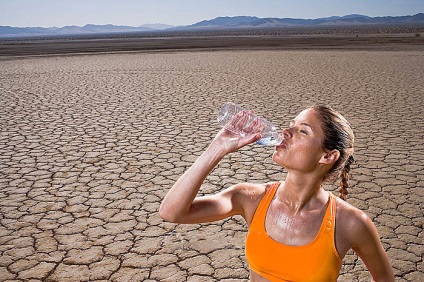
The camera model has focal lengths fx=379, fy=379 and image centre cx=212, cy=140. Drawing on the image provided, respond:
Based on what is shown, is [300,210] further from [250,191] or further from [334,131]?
[334,131]

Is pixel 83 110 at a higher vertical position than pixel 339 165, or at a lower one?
lower

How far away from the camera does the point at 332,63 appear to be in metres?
16.7

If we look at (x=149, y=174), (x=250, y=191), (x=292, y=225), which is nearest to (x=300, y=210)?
(x=292, y=225)

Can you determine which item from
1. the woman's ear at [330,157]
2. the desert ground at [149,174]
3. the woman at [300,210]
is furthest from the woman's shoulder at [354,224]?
the desert ground at [149,174]

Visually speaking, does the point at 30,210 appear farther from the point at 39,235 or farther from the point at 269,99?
the point at 269,99

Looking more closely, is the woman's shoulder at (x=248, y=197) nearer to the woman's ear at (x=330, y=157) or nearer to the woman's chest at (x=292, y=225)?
the woman's chest at (x=292, y=225)

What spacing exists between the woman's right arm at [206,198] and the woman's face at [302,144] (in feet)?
0.39

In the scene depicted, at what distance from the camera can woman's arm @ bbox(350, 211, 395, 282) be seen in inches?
51.6

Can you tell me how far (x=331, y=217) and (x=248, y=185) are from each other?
0.34 metres

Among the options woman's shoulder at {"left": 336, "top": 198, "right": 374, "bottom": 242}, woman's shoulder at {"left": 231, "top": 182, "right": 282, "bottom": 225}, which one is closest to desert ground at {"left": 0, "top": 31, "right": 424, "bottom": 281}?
woman's shoulder at {"left": 231, "top": 182, "right": 282, "bottom": 225}

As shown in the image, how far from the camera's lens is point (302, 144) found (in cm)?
134

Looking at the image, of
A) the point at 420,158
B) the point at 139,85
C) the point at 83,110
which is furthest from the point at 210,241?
the point at 139,85

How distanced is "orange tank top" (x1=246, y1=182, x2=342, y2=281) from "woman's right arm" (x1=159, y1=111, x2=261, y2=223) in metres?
0.18

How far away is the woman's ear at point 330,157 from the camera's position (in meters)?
1.37
